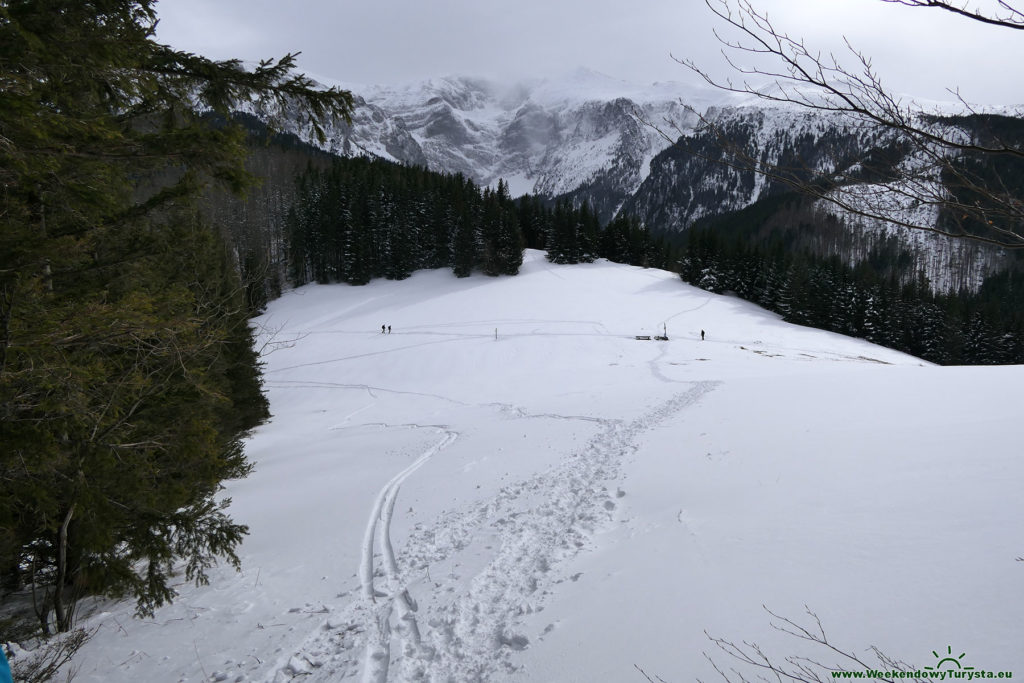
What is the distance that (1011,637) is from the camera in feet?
9.00

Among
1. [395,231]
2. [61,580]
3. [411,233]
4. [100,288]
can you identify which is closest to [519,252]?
Result: [411,233]

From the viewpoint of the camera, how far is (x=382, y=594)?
17.5ft

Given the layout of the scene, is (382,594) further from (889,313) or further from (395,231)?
(395,231)

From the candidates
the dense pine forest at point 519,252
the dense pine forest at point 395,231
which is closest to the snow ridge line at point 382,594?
the dense pine forest at point 519,252

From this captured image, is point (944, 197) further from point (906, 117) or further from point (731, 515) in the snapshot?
point (731, 515)

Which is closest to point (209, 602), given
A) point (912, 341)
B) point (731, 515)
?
point (731, 515)

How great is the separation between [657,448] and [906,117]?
26.9ft

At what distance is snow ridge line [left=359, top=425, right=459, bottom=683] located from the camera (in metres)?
4.18

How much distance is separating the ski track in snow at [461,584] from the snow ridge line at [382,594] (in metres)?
0.01

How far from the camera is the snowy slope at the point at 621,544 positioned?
3.57m

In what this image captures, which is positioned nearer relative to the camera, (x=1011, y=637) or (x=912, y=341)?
(x=1011, y=637)

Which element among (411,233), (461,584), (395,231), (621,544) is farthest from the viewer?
(411,233)

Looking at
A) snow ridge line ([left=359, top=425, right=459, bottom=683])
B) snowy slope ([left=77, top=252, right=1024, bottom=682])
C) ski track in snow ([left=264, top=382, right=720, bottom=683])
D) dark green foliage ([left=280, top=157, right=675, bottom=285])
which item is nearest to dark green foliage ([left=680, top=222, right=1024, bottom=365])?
dark green foliage ([left=280, top=157, right=675, bottom=285])

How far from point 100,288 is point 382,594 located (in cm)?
441
